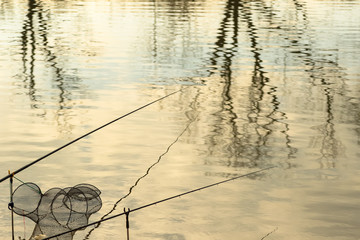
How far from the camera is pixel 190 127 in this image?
50.6 feet

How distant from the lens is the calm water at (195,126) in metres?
10.3

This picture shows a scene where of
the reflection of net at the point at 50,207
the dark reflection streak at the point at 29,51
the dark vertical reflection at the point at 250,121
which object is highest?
the reflection of net at the point at 50,207

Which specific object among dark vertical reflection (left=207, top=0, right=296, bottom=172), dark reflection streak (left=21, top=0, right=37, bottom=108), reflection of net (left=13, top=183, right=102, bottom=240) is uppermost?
reflection of net (left=13, top=183, right=102, bottom=240)

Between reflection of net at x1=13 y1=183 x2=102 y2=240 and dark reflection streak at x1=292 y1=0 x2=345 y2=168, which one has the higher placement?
reflection of net at x1=13 y1=183 x2=102 y2=240

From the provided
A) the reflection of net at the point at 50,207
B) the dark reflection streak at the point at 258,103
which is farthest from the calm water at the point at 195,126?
the reflection of net at the point at 50,207

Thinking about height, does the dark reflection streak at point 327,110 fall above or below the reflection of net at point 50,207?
below

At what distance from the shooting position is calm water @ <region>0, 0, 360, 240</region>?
10289 mm

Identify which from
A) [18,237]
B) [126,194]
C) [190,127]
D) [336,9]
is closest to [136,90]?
[190,127]

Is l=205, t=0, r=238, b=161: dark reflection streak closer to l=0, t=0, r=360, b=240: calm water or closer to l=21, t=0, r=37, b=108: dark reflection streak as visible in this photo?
l=0, t=0, r=360, b=240: calm water

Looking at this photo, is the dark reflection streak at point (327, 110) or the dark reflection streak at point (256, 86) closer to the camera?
the dark reflection streak at point (327, 110)

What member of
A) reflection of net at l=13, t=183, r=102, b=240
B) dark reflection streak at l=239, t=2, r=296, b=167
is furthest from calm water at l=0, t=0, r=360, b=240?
reflection of net at l=13, t=183, r=102, b=240

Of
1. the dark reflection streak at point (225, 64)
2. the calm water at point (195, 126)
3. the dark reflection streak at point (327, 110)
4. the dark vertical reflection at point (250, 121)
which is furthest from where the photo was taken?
the dark reflection streak at point (225, 64)

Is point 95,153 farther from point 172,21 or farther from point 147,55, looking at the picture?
point 172,21

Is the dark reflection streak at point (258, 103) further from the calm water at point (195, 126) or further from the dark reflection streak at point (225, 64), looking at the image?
the dark reflection streak at point (225, 64)
